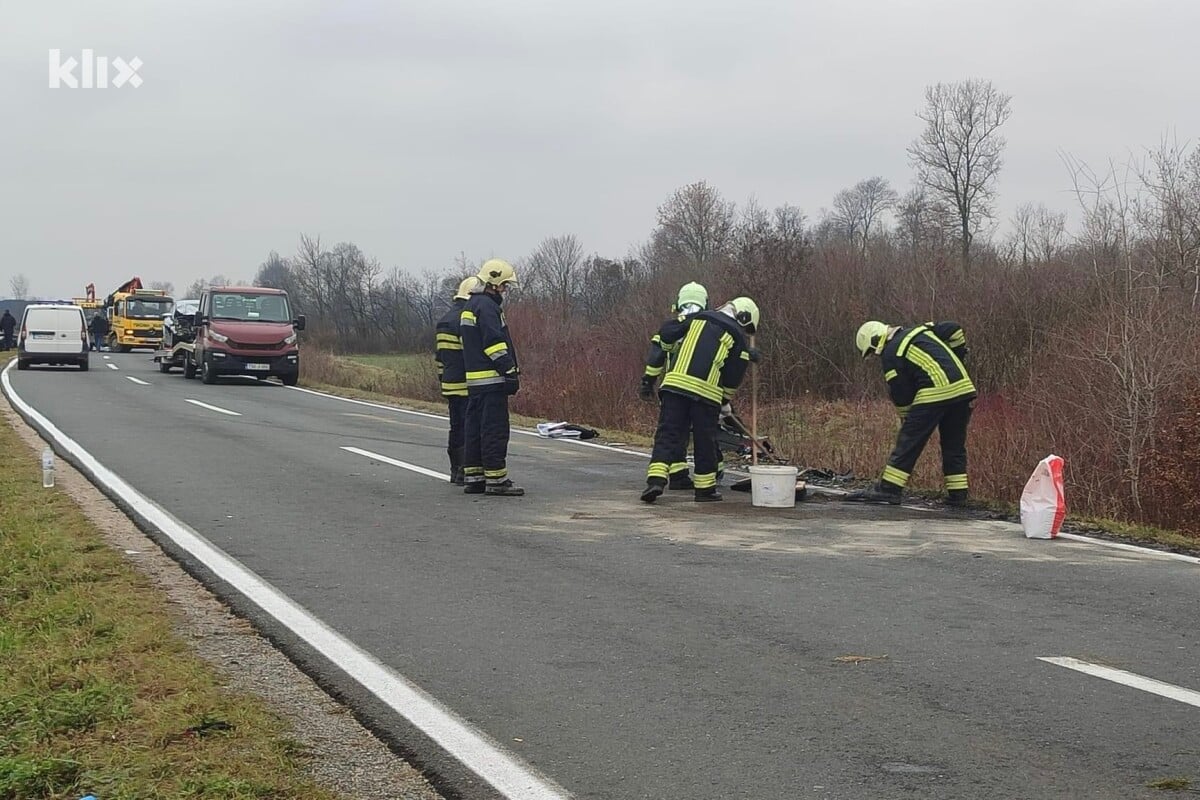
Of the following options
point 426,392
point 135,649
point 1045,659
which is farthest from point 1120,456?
point 426,392

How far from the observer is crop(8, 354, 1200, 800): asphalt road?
173 inches

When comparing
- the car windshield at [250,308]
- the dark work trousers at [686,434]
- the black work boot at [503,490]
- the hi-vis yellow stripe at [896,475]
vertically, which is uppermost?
the car windshield at [250,308]

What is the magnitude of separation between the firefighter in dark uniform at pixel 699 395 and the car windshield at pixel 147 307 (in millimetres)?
43597

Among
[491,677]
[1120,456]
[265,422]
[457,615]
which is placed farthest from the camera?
[265,422]

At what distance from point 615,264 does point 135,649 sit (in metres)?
54.6

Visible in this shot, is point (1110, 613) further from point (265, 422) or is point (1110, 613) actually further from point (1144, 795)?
point (265, 422)

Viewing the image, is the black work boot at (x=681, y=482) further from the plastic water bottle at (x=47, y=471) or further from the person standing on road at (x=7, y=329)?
the person standing on road at (x=7, y=329)

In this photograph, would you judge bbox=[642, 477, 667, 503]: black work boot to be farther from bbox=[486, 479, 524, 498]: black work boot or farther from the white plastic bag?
the white plastic bag

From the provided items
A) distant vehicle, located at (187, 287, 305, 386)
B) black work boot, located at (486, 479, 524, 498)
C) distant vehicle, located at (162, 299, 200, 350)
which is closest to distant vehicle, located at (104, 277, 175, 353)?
distant vehicle, located at (162, 299, 200, 350)

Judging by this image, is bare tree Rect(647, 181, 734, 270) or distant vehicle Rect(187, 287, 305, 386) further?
bare tree Rect(647, 181, 734, 270)

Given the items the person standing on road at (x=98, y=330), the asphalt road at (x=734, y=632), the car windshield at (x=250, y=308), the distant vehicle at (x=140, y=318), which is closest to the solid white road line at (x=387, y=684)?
the asphalt road at (x=734, y=632)

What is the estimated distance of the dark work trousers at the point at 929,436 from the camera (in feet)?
35.8

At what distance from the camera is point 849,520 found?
10211 mm

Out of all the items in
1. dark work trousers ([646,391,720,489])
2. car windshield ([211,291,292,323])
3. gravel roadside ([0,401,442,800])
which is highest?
car windshield ([211,291,292,323])
